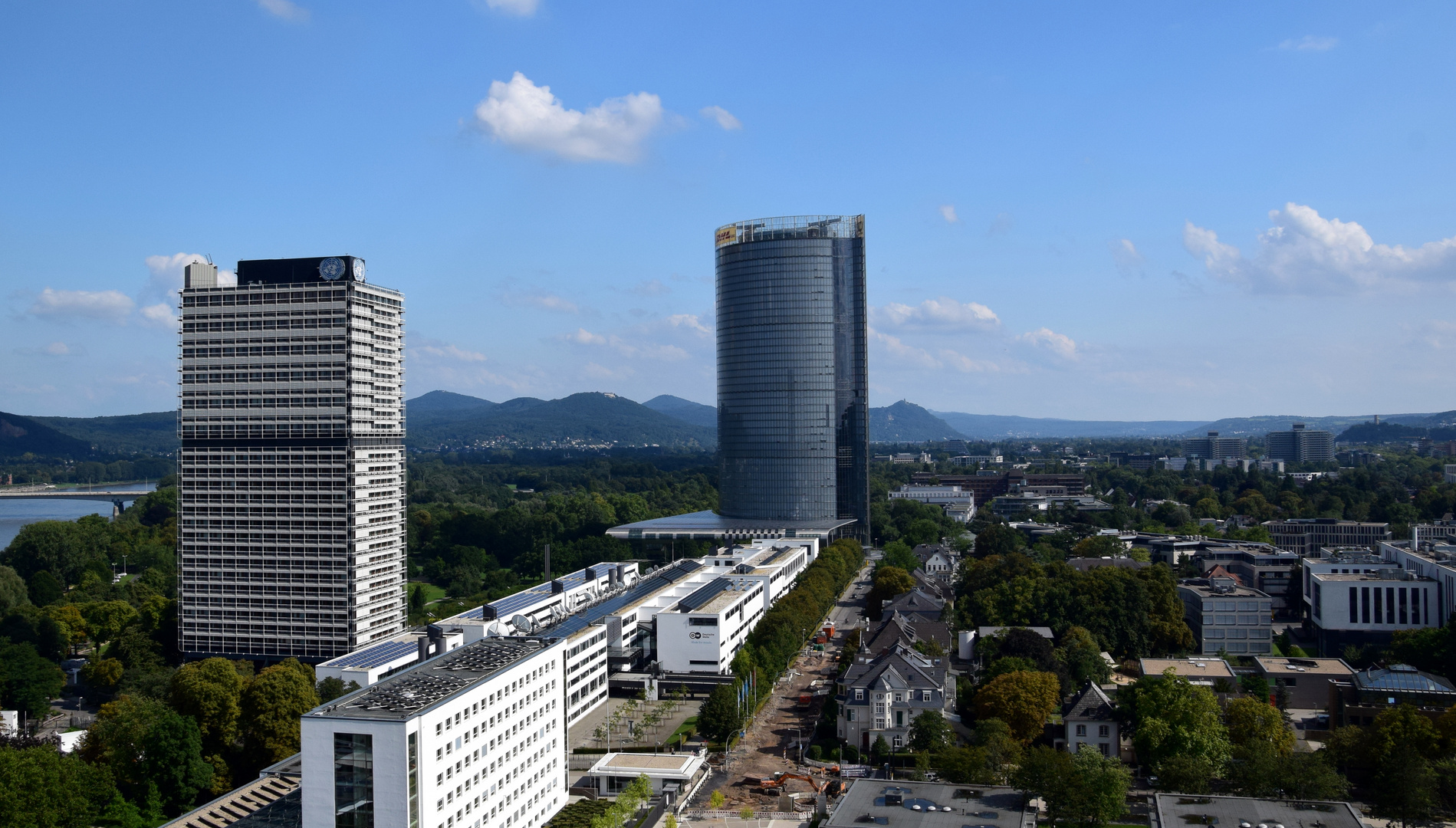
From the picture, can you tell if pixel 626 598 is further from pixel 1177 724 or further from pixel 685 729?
pixel 1177 724

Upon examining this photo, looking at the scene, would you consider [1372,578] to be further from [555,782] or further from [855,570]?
[555,782]

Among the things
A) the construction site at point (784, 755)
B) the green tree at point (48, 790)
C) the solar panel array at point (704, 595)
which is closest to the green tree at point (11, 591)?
the green tree at point (48, 790)

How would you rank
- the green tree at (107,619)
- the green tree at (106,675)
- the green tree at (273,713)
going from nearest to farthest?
the green tree at (273,713)
the green tree at (106,675)
the green tree at (107,619)

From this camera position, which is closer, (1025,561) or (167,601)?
(167,601)

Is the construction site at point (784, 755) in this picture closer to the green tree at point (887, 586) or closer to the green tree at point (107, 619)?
the green tree at point (887, 586)

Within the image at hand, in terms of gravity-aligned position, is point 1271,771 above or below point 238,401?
below

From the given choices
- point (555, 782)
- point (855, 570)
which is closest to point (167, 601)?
point (555, 782)
